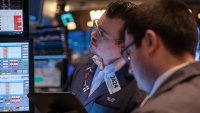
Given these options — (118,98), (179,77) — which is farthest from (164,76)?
(118,98)

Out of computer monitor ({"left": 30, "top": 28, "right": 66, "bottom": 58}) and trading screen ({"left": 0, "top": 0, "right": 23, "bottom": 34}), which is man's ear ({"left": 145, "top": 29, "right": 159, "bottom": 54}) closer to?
trading screen ({"left": 0, "top": 0, "right": 23, "bottom": 34})

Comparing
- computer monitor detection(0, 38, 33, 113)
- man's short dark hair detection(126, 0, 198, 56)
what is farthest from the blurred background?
man's short dark hair detection(126, 0, 198, 56)

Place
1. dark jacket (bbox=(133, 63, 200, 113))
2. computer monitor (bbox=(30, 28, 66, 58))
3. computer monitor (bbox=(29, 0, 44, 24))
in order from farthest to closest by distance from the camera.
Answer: computer monitor (bbox=(30, 28, 66, 58))
computer monitor (bbox=(29, 0, 44, 24))
dark jacket (bbox=(133, 63, 200, 113))

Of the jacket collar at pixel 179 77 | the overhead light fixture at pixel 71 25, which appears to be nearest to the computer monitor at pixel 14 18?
the jacket collar at pixel 179 77

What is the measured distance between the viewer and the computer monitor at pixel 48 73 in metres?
6.12

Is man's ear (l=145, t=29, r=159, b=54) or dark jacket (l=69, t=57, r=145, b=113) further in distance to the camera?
dark jacket (l=69, t=57, r=145, b=113)

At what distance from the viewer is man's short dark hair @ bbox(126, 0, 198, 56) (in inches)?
69.9

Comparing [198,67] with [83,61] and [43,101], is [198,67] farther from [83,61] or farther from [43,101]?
[83,61]

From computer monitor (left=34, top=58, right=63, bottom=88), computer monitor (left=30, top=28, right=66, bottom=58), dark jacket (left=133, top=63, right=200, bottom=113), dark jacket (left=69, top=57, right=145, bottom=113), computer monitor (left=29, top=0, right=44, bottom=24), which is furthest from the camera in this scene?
computer monitor (left=34, top=58, right=63, bottom=88)

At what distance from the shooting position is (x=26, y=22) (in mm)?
2602

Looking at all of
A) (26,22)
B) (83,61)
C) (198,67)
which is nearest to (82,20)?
(83,61)

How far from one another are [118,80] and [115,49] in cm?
20

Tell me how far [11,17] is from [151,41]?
1.14 m

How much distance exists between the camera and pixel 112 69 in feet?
8.62
